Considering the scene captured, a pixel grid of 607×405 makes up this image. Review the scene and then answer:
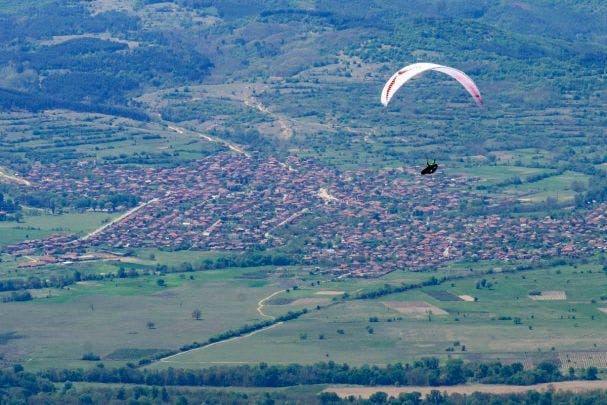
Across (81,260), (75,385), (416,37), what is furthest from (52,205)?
(416,37)

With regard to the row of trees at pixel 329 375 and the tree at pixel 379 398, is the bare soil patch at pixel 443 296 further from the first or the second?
the tree at pixel 379 398

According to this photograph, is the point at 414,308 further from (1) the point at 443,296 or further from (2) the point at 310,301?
(2) the point at 310,301

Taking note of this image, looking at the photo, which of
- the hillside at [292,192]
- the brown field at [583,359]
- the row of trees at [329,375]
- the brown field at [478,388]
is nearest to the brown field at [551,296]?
Result: the hillside at [292,192]

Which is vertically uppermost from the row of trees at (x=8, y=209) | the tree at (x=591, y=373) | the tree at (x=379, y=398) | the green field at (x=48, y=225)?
the row of trees at (x=8, y=209)

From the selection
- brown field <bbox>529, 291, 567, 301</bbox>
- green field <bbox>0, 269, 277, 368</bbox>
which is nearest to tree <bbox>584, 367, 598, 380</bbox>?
brown field <bbox>529, 291, 567, 301</bbox>

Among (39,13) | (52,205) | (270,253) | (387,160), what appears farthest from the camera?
(39,13)

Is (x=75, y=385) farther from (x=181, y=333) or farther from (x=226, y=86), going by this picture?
(x=226, y=86)
